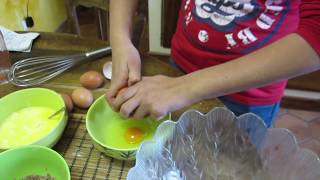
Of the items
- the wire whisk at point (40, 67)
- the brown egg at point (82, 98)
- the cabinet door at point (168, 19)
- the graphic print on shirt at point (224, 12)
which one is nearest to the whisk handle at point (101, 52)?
the wire whisk at point (40, 67)

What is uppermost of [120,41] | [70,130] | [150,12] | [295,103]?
[120,41]

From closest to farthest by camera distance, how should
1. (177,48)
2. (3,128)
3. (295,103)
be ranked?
1. (3,128)
2. (177,48)
3. (295,103)

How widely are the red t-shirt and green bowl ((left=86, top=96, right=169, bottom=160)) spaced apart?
176mm

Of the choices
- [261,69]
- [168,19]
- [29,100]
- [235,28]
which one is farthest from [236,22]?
[168,19]

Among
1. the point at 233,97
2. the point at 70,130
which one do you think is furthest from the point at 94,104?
the point at 233,97

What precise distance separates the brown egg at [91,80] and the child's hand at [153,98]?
141 mm

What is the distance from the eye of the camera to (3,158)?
526 mm

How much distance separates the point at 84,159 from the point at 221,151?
0.25m

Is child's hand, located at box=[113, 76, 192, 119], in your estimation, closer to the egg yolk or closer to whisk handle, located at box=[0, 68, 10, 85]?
the egg yolk

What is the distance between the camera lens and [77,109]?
66cm

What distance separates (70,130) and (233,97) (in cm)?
34

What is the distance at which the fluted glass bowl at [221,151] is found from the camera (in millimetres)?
536

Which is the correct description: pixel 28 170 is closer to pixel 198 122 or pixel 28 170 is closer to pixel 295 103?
pixel 198 122

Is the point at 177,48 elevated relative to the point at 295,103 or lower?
elevated
